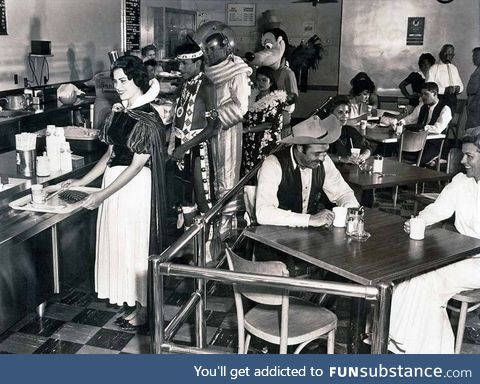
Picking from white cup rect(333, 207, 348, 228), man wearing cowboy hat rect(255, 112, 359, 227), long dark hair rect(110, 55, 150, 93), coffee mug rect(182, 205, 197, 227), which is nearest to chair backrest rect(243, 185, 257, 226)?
man wearing cowboy hat rect(255, 112, 359, 227)

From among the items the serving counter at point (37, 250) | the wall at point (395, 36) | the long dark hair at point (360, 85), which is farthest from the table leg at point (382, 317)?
the wall at point (395, 36)

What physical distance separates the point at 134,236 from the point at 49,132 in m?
0.86

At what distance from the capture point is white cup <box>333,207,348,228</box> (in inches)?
106

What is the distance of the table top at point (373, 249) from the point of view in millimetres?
2242

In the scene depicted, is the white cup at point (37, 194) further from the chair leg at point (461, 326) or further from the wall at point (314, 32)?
the wall at point (314, 32)

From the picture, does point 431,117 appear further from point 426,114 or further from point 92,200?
point 92,200

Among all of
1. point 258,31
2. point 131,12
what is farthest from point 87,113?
point 258,31

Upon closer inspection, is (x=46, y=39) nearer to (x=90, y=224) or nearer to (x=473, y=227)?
(x=90, y=224)

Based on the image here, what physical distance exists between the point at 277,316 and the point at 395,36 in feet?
26.1

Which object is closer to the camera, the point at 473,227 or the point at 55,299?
the point at 473,227

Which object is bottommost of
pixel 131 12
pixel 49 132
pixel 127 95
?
pixel 49 132

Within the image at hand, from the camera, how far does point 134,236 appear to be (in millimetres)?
3084

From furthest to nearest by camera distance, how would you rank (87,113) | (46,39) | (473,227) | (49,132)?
1. (46,39)
2. (87,113)
3. (49,132)
4. (473,227)

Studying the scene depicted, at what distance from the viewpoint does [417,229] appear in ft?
8.47
